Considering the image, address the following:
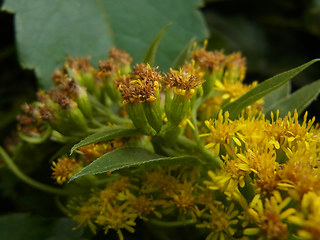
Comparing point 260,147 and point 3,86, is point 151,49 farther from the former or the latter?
point 3,86

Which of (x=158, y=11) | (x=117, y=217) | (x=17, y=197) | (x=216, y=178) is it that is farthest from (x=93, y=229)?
(x=158, y=11)

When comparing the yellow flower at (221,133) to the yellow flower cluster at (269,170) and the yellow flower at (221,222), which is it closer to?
the yellow flower cluster at (269,170)

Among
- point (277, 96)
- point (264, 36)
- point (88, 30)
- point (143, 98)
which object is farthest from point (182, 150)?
point (264, 36)

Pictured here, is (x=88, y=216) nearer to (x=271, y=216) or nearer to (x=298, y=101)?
(x=271, y=216)

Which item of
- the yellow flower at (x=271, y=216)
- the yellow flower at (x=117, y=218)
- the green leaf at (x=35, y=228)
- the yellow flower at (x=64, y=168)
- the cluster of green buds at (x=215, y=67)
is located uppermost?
the cluster of green buds at (x=215, y=67)

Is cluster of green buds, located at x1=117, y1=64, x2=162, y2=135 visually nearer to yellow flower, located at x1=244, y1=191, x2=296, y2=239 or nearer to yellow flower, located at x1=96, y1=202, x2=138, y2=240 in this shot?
yellow flower, located at x1=96, y1=202, x2=138, y2=240

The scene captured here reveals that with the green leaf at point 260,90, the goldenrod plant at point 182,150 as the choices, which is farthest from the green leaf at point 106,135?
the green leaf at point 260,90
